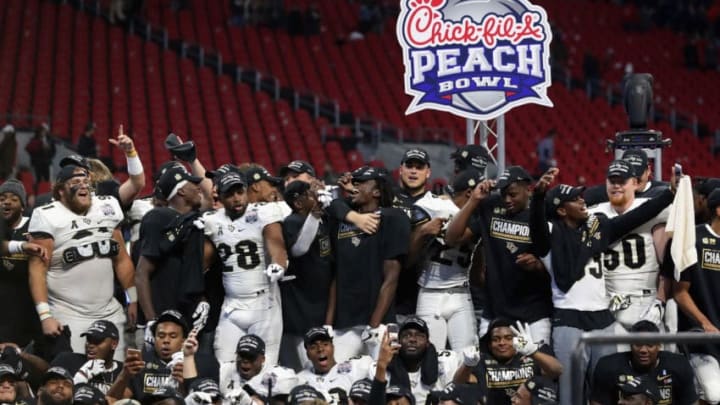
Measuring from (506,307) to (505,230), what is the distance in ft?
1.48

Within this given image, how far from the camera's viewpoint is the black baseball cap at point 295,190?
7.96 m

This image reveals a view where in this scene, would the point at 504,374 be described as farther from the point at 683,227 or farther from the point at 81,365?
the point at 81,365

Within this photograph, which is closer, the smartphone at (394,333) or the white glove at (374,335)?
the smartphone at (394,333)

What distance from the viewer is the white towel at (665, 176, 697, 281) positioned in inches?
289

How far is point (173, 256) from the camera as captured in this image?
26.3 feet

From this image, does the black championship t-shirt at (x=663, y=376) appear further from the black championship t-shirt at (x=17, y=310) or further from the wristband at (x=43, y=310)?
the black championship t-shirt at (x=17, y=310)

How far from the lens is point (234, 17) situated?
74.7 feet

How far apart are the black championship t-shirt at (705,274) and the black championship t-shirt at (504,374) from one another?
890mm

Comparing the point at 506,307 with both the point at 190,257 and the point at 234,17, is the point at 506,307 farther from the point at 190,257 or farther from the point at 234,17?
the point at 234,17

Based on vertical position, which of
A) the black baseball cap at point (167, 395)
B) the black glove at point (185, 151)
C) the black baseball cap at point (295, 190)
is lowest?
the black baseball cap at point (167, 395)

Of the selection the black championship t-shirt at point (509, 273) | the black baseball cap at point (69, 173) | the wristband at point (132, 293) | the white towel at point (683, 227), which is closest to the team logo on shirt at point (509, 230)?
the black championship t-shirt at point (509, 273)

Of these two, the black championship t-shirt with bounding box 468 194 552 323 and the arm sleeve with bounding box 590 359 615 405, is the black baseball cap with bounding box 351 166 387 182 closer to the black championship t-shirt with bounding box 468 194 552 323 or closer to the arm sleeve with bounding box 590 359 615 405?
the black championship t-shirt with bounding box 468 194 552 323

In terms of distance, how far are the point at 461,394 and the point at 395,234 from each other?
1.05m

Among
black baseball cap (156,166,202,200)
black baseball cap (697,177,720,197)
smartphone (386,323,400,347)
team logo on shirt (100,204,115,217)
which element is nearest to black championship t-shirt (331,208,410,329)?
smartphone (386,323,400,347)
